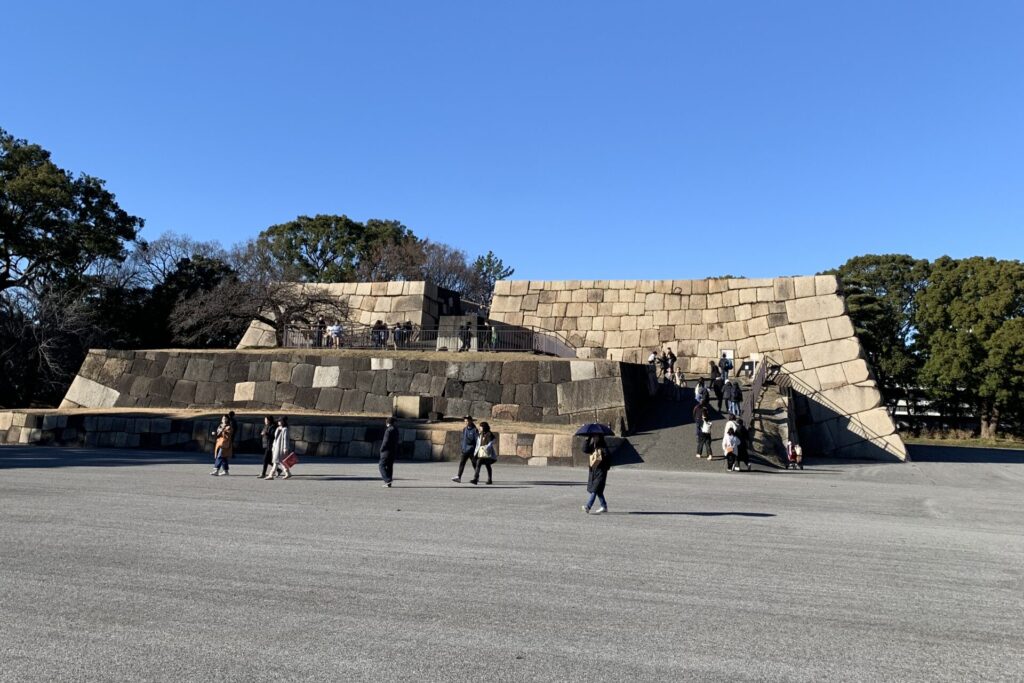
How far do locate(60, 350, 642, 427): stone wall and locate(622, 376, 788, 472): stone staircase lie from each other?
4.07ft

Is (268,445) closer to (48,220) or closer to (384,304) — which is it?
(384,304)

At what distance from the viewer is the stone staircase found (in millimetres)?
21828

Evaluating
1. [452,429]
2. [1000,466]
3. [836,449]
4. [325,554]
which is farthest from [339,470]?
[1000,466]

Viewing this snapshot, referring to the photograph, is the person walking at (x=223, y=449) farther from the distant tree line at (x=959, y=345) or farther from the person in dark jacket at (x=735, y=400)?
the distant tree line at (x=959, y=345)

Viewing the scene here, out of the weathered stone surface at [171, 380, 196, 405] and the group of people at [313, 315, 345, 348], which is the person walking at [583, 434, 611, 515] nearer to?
the group of people at [313, 315, 345, 348]

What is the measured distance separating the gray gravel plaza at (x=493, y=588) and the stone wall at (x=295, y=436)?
8.63 meters

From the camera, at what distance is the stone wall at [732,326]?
31406mm

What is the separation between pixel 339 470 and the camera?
19281mm

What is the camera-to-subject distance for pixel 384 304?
37906mm

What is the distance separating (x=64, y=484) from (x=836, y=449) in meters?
27.0

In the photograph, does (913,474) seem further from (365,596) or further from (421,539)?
(365,596)

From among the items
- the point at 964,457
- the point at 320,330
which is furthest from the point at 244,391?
the point at 964,457

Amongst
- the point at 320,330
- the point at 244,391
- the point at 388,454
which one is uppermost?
the point at 320,330

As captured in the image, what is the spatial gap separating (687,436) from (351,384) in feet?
43.0
